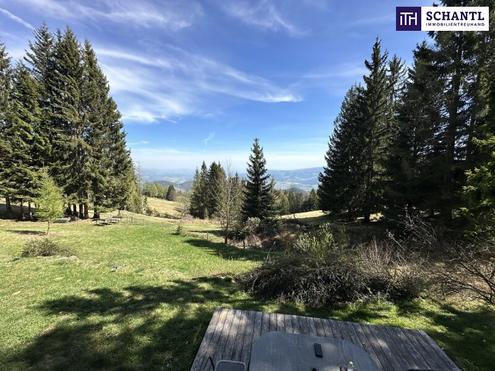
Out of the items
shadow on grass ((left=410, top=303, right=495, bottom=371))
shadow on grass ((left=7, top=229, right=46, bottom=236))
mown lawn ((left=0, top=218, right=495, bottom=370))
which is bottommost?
shadow on grass ((left=410, top=303, right=495, bottom=371))

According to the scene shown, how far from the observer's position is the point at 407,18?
32.9 feet

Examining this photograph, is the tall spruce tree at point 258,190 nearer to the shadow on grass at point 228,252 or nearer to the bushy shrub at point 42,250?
the shadow on grass at point 228,252

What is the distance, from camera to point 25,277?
8812mm

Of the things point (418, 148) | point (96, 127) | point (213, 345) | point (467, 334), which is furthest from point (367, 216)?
point (96, 127)

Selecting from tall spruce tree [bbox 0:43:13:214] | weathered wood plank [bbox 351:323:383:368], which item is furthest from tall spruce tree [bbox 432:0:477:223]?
tall spruce tree [bbox 0:43:13:214]

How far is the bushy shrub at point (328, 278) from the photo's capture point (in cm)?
735

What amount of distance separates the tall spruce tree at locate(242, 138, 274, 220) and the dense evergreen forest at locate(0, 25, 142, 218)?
12.5m

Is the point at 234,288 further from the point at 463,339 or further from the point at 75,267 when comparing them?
the point at 75,267

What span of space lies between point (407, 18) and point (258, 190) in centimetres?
1861

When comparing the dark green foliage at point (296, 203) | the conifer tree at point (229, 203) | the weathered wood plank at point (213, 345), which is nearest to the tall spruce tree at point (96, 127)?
the conifer tree at point (229, 203)

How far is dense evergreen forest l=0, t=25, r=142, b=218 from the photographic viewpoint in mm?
21125

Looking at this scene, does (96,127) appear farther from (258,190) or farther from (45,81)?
(258,190)

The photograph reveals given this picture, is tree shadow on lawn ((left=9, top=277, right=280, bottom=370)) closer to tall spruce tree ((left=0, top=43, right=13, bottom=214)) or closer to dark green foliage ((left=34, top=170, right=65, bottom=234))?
dark green foliage ((left=34, top=170, right=65, bottom=234))

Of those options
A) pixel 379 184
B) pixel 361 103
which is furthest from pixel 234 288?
pixel 361 103
